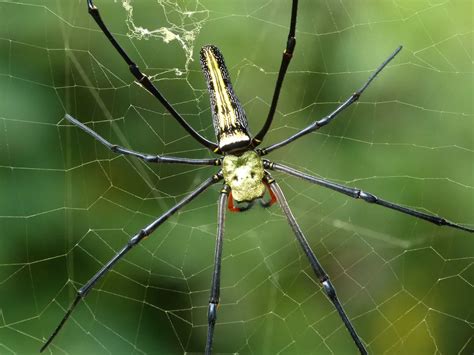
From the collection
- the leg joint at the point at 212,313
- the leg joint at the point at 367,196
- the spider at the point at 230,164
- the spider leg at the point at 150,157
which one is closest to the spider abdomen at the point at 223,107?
the spider at the point at 230,164

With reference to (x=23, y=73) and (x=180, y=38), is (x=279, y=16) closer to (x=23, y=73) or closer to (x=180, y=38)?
(x=180, y=38)

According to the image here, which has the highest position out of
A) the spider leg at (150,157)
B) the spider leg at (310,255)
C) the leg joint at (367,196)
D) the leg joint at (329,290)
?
the spider leg at (150,157)

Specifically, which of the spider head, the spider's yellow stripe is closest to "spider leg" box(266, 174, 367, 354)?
the spider head

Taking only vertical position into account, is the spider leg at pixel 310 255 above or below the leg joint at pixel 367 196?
below

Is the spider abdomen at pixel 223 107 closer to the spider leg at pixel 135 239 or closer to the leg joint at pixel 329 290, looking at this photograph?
the spider leg at pixel 135 239

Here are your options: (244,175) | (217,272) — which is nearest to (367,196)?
(244,175)

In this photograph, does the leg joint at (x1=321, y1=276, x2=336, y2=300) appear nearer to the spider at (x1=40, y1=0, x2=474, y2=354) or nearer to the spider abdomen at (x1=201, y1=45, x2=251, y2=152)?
the spider at (x1=40, y1=0, x2=474, y2=354)

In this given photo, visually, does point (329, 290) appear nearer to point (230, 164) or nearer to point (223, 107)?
point (230, 164)

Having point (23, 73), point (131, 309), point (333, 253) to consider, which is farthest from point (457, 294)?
point (23, 73)
